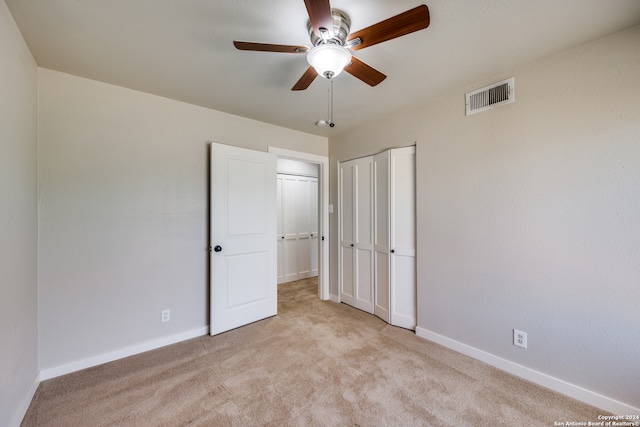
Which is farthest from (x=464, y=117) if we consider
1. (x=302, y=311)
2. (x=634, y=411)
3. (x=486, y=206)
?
(x=302, y=311)

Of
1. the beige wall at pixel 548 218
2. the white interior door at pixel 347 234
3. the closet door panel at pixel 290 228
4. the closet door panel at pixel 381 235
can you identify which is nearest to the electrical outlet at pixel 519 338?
the beige wall at pixel 548 218

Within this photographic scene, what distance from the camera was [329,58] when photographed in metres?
1.37

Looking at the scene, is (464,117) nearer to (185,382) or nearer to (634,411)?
(634,411)

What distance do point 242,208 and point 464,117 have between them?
7.81 ft

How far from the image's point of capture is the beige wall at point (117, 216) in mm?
1988

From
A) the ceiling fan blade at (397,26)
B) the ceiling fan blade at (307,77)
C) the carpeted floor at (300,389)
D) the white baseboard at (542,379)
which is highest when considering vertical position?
the ceiling fan blade at (307,77)

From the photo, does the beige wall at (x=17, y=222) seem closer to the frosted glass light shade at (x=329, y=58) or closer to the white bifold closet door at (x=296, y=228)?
the frosted glass light shade at (x=329, y=58)

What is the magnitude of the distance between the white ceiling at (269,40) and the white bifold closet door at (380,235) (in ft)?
2.78

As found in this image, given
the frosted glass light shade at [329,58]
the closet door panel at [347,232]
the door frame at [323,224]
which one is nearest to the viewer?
the frosted glass light shade at [329,58]

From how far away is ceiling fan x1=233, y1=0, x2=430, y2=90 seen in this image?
113cm

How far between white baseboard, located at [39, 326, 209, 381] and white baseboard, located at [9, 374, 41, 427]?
98mm

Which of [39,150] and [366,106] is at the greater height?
[366,106]

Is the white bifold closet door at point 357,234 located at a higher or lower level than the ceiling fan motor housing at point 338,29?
lower

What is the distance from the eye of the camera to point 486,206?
84.6 inches
